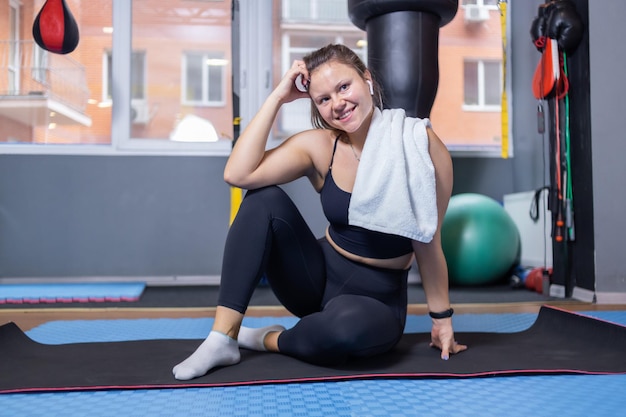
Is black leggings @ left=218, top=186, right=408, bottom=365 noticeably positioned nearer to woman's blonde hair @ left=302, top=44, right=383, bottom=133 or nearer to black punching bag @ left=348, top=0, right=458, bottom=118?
woman's blonde hair @ left=302, top=44, right=383, bottom=133

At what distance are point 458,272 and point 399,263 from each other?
1.87 m

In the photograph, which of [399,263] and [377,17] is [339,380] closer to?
[399,263]

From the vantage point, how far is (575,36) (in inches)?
105

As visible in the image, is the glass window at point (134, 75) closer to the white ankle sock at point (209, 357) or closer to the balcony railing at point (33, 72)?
the balcony railing at point (33, 72)

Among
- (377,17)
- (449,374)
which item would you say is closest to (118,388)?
(449,374)

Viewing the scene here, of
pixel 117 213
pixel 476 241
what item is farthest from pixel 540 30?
pixel 117 213

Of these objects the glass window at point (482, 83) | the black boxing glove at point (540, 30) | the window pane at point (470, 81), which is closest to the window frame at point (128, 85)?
the black boxing glove at point (540, 30)

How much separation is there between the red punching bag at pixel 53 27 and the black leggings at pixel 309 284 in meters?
2.26

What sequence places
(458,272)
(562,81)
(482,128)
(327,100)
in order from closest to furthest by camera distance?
(327,100) → (562,81) → (458,272) → (482,128)

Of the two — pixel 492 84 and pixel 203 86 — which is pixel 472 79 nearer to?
pixel 492 84

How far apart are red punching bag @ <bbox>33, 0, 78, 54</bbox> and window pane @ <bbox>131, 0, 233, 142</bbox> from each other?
744 millimetres

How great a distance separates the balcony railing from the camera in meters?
3.97

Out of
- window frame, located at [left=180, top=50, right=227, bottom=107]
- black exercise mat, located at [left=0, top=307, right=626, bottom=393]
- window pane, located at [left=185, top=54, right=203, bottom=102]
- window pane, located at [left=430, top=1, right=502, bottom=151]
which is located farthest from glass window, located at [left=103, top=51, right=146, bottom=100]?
black exercise mat, located at [left=0, top=307, right=626, bottom=393]

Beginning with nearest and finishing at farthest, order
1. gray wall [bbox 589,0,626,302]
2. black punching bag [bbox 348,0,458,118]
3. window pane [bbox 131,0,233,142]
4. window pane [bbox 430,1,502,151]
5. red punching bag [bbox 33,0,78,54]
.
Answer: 1. black punching bag [bbox 348,0,458,118]
2. gray wall [bbox 589,0,626,302]
3. red punching bag [bbox 33,0,78,54]
4. window pane [bbox 131,0,233,142]
5. window pane [bbox 430,1,502,151]
